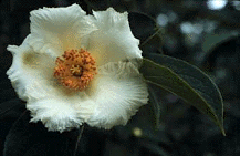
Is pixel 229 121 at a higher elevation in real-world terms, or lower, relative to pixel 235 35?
lower

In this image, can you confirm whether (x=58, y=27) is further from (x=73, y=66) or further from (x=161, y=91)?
(x=161, y=91)

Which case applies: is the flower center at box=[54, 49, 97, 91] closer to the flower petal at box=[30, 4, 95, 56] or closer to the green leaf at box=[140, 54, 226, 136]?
the flower petal at box=[30, 4, 95, 56]

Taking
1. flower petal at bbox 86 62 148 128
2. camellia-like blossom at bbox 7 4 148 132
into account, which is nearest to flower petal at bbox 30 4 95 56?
camellia-like blossom at bbox 7 4 148 132

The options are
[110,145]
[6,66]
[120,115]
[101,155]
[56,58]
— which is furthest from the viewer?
[110,145]

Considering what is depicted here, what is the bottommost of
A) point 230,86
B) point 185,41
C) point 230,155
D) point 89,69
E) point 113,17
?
point 230,155

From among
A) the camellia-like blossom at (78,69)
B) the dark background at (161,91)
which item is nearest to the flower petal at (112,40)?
the camellia-like blossom at (78,69)

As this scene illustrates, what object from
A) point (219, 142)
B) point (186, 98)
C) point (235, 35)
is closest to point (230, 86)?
point (219, 142)

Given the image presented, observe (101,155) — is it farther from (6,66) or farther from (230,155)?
(230,155)
